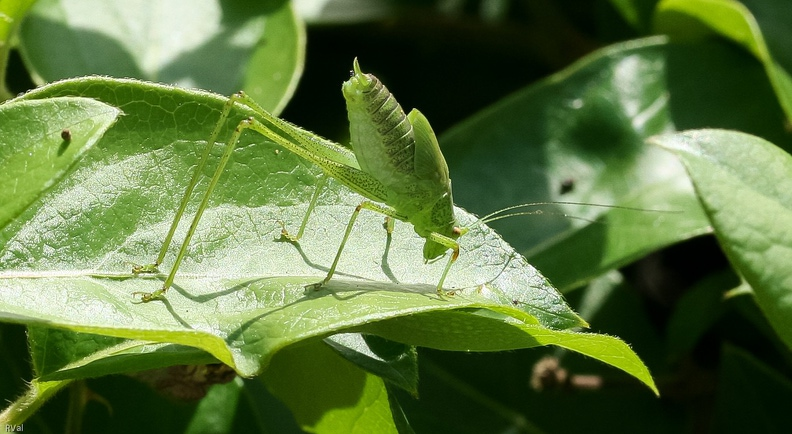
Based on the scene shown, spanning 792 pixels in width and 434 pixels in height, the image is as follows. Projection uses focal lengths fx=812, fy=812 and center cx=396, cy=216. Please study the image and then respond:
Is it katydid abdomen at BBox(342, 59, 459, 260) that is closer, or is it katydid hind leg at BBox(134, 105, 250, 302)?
katydid hind leg at BBox(134, 105, 250, 302)

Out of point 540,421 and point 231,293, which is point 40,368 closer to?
point 231,293

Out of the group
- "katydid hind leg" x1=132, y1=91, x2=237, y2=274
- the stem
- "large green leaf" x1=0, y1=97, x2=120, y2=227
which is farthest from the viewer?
"katydid hind leg" x1=132, y1=91, x2=237, y2=274

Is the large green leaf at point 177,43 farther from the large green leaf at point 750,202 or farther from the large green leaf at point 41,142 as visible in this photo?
the large green leaf at point 750,202

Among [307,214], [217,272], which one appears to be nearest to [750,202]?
[307,214]

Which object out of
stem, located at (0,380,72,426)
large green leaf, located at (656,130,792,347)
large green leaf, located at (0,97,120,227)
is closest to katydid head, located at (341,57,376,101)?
large green leaf, located at (656,130,792,347)

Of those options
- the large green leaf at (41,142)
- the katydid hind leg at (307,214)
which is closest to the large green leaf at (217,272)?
the katydid hind leg at (307,214)

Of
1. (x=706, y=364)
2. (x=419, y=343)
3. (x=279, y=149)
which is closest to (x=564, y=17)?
(x=706, y=364)

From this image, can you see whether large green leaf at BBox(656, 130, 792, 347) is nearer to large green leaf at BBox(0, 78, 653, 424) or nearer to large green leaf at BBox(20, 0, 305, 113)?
large green leaf at BBox(0, 78, 653, 424)
